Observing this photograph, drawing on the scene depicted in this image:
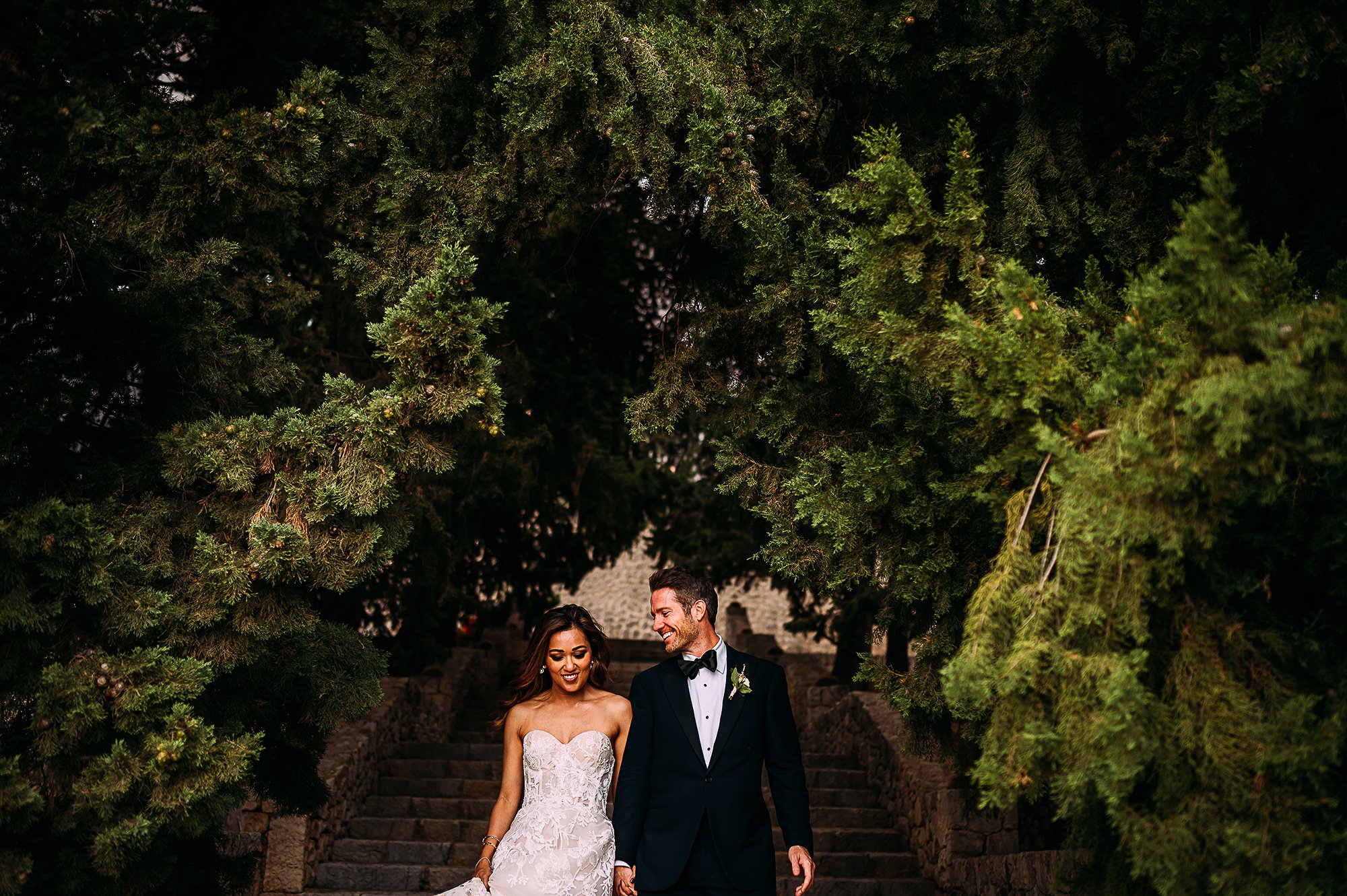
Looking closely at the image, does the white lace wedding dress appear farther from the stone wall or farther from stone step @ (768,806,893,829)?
the stone wall

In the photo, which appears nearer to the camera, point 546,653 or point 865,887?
point 546,653

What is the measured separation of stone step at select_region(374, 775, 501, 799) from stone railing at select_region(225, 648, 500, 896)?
0.16 m

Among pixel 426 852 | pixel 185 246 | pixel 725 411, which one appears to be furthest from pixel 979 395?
pixel 426 852

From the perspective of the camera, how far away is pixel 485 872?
4852mm

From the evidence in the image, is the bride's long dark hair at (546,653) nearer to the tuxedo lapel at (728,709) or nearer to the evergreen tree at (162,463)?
the tuxedo lapel at (728,709)

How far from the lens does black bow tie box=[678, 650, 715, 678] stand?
15.6 ft

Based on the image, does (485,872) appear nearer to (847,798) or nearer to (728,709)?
(728,709)

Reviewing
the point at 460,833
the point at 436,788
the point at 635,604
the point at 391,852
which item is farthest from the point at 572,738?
the point at 635,604

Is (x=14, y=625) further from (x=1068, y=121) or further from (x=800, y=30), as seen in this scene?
(x=1068, y=121)

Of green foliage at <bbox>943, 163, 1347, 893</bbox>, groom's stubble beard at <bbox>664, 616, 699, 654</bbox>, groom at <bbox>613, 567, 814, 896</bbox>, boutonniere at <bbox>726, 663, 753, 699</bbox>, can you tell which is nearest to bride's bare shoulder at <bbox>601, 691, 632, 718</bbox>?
groom at <bbox>613, 567, 814, 896</bbox>

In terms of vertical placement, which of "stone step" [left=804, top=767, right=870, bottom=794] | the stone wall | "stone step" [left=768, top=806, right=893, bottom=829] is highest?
the stone wall

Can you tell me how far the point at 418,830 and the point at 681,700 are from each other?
6058mm

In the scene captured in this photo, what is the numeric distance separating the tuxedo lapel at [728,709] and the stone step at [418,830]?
584 centimetres

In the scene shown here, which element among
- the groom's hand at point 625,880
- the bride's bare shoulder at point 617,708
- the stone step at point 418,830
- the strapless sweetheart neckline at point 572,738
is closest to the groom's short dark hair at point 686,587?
the bride's bare shoulder at point 617,708
